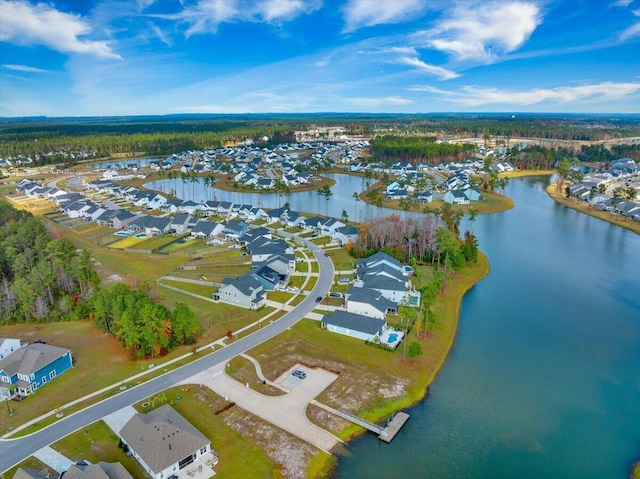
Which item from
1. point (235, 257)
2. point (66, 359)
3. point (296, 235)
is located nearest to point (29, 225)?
point (235, 257)

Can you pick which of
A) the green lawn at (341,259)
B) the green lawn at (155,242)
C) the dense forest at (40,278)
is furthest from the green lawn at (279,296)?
the green lawn at (155,242)

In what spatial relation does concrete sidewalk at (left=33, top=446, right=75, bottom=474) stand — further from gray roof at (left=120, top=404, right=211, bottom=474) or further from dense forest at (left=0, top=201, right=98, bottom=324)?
dense forest at (left=0, top=201, right=98, bottom=324)

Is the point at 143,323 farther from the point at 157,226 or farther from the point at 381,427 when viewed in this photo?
the point at 157,226

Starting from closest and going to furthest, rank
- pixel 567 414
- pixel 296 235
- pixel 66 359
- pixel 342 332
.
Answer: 1. pixel 567 414
2. pixel 66 359
3. pixel 342 332
4. pixel 296 235

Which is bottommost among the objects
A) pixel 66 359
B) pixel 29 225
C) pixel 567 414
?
pixel 567 414

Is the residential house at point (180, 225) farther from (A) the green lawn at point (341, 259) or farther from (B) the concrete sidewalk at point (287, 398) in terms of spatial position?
(B) the concrete sidewalk at point (287, 398)

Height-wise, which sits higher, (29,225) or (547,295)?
(29,225)

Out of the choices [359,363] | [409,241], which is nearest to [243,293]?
[359,363]

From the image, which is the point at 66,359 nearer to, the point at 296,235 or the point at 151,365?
the point at 151,365
